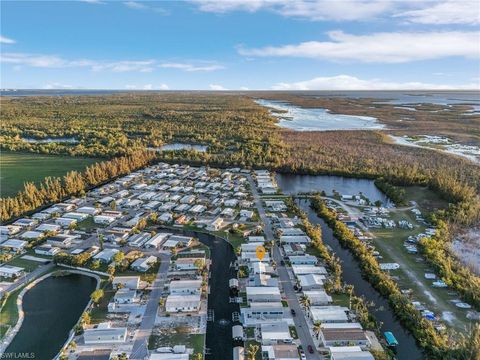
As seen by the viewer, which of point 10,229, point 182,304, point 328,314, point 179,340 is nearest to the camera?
point 179,340

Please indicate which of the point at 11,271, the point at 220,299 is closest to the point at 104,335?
the point at 220,299

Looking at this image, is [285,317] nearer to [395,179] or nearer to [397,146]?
[395,179]

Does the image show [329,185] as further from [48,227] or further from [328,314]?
[48,227]

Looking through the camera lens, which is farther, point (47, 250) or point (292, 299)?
point (47, 250)

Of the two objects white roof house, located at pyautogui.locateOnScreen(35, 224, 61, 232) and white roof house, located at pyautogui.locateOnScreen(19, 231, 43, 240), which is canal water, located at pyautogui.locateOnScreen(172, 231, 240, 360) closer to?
white roof house, located at pyautogui.locateOnScreen(35, 224, 61, 232)

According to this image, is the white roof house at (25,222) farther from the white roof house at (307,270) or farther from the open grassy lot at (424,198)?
the open grassy lot at (424,198)

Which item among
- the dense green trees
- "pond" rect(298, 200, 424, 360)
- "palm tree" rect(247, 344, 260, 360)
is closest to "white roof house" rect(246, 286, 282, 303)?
"palm tree" rect(247, 344, 260, 360)
